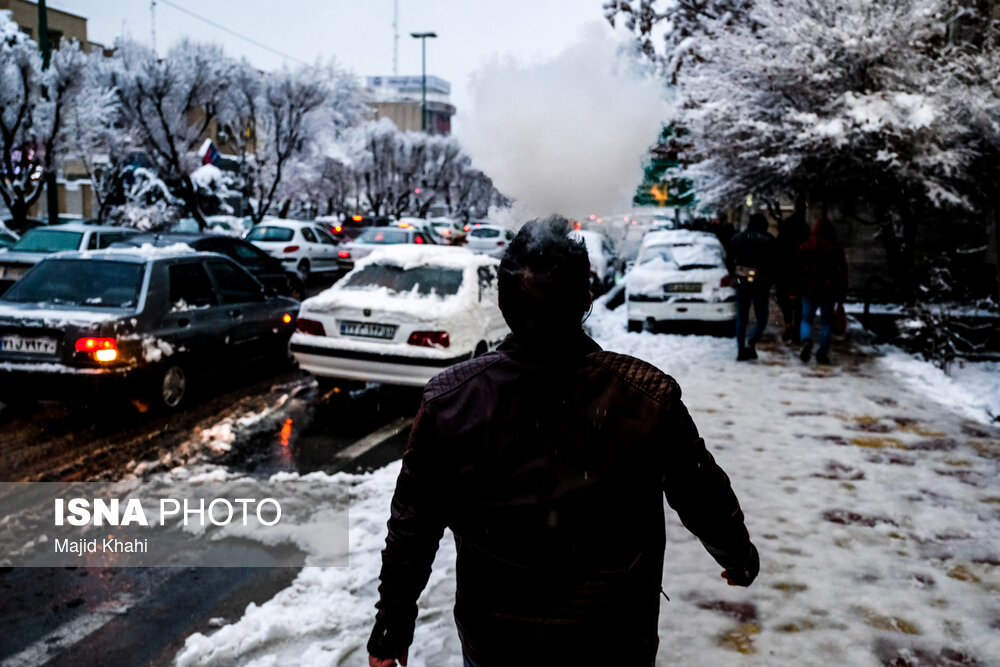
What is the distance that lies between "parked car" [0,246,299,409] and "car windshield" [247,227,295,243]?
13609 mm

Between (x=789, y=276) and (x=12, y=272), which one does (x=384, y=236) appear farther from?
(x=789, y=276)

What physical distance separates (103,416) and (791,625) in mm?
6405

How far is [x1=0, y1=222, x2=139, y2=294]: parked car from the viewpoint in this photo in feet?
42.5

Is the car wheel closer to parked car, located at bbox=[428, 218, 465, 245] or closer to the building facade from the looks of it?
parked car, located at bbox=[428, 218, 465, 245]

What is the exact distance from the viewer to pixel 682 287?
12.8m

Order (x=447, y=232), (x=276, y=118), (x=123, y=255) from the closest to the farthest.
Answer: (x=123, y=255)
(x=276, y=118)
(x=447, y=232)

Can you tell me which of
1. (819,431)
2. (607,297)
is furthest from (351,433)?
(607,297)

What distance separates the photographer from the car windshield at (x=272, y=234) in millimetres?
22594

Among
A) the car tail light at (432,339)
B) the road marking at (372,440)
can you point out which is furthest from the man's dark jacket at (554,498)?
the car tail light at (432,339)

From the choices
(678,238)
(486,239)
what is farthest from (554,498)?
(486,239)

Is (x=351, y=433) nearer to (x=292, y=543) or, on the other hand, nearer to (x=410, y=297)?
(x=410, y=297)

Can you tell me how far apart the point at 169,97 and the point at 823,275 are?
20.7m

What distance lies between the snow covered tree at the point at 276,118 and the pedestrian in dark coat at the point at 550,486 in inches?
1088

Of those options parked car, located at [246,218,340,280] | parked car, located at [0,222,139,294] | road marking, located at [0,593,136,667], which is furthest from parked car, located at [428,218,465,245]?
road marking, located at [0,593,136,667]
